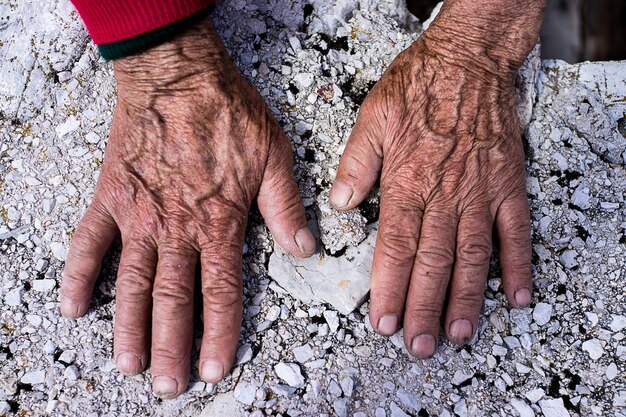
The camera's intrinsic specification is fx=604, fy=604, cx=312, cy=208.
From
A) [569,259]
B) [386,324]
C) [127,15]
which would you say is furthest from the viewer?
[569,259]

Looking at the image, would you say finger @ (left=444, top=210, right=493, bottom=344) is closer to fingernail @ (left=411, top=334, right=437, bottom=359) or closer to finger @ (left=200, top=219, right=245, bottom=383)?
fingernail @ (left=411, top=334, right=437, bottom=359)

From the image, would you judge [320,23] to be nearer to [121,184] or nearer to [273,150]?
[273,150]

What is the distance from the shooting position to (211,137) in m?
1.28

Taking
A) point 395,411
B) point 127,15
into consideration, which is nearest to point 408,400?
point 395,411

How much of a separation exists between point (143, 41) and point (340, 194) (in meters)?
0.51

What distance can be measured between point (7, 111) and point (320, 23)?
790mm

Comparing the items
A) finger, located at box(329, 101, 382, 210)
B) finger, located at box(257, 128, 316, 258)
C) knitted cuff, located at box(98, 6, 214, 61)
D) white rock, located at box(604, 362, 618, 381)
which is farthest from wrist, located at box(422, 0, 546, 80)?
white rock, located at box(604, 362, 618, 381)

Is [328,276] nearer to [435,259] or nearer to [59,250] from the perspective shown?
[435,259]

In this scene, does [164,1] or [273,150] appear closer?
[164,1]

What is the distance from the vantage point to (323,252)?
52.4 inches

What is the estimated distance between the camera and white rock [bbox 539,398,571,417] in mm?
1250

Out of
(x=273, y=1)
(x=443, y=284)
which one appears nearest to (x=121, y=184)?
(x=273, y=1)

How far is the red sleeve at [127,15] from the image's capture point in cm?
116

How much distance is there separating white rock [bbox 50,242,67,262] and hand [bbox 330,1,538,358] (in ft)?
1.97
